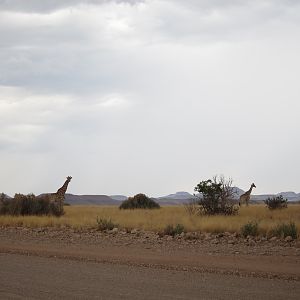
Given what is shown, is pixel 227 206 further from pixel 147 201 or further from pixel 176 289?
pixel 176 289

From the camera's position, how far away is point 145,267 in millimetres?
12305

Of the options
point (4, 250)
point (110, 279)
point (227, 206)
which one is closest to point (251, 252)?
point (110, 279)

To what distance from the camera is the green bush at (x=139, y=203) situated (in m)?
41.8

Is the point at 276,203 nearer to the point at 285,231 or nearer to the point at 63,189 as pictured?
the point at 63,189

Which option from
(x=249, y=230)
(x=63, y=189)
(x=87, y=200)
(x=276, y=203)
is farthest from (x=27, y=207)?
(x=87, y=200)

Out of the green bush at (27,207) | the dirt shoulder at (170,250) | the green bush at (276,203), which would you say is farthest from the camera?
the green bush at (276,203)

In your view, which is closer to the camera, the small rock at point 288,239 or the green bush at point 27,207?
the small rock at point 288,239

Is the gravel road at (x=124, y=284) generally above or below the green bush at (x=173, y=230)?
below

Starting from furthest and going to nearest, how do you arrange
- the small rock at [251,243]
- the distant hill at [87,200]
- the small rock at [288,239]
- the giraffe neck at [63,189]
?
the distant hill at [87,200] < the giraffe neck at [63,189] < the small rock at [288,239] < the small rock at [251,243]

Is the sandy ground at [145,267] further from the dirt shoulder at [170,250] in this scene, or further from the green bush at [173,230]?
the green bush at [173,230]

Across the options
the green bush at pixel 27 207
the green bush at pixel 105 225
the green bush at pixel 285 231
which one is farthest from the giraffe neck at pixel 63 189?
the green bush at pixel 285 231

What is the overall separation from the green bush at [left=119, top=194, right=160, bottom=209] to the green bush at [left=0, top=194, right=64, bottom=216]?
12011mm

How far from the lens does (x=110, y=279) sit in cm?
1034

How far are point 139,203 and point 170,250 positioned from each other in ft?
89.0
